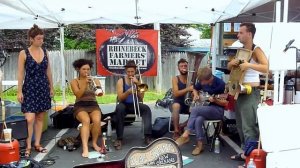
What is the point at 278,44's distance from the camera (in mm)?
3180

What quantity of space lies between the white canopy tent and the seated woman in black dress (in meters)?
1.23

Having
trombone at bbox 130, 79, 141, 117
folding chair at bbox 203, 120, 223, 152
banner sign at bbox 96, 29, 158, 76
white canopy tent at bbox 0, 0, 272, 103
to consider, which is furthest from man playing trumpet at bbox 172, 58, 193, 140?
banner sign at bbox 96, 29, 158, 76

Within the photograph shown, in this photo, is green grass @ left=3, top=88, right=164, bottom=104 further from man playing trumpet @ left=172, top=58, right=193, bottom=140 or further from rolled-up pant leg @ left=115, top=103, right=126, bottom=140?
rolled-up pant leg @ left=115, top=103, right=126, bottom=140

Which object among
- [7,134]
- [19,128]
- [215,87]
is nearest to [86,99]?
[19,128]

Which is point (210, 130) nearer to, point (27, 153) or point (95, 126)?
point (95, 126)

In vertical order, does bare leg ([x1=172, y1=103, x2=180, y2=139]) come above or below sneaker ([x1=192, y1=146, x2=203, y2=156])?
above

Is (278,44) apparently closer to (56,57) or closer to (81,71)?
(81,71)

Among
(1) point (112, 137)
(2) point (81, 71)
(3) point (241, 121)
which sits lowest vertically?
(1) point (112, 137)

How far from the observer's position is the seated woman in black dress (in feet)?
17.4

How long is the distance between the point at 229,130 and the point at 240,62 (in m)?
2.50

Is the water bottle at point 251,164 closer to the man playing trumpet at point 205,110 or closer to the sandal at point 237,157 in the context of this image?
the sandal at point 237,157

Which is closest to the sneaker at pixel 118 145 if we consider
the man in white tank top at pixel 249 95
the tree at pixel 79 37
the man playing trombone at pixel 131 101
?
the man playing trombone at pixel 131 101

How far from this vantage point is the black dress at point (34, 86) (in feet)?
16.4

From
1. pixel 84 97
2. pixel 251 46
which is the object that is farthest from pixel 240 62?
pixel 84 97
